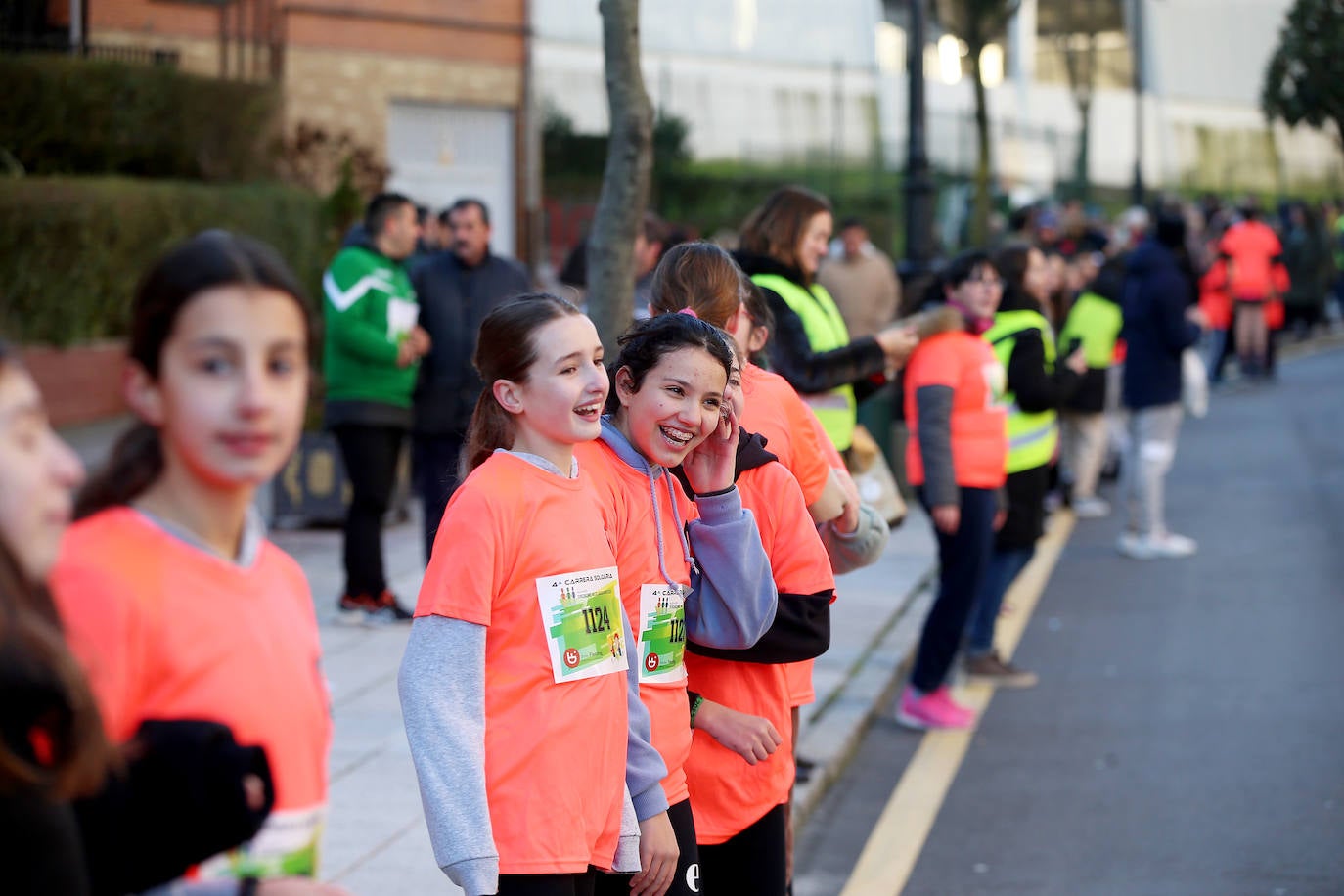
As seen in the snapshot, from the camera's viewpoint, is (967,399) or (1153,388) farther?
(1153,388)

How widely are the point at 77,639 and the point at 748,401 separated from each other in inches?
97.2

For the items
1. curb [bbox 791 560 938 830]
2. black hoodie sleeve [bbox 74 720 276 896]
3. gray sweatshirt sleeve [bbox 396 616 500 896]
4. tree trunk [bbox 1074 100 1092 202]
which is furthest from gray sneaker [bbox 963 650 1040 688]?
tree trunk [bbox 1074 100 1092 202]

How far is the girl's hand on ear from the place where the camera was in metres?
3.31

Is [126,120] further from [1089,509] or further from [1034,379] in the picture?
[1034,379]

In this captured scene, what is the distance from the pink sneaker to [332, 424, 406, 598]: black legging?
255cm

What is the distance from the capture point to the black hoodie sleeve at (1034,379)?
759 centimetres

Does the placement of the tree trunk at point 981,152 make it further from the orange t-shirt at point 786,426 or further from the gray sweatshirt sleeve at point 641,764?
the gray sweatshirt sleeve at point 641,764

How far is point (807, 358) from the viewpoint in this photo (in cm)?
524

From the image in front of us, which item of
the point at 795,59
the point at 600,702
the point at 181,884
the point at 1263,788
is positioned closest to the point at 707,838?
the point at 600,702

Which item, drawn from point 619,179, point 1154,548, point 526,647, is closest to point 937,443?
point 619,179

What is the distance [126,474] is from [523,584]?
1.12 metres

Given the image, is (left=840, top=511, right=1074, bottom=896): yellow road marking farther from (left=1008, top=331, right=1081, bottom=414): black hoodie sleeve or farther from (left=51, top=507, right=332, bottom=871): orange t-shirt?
(left=51, top=507, right=332, bottom=871): orange t-shirt

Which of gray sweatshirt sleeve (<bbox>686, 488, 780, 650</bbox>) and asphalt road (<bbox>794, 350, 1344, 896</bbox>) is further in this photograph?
asphalt road (<bbox>794, 350, 1344, 896</bbox>)

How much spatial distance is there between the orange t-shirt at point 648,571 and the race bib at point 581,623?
201mm
